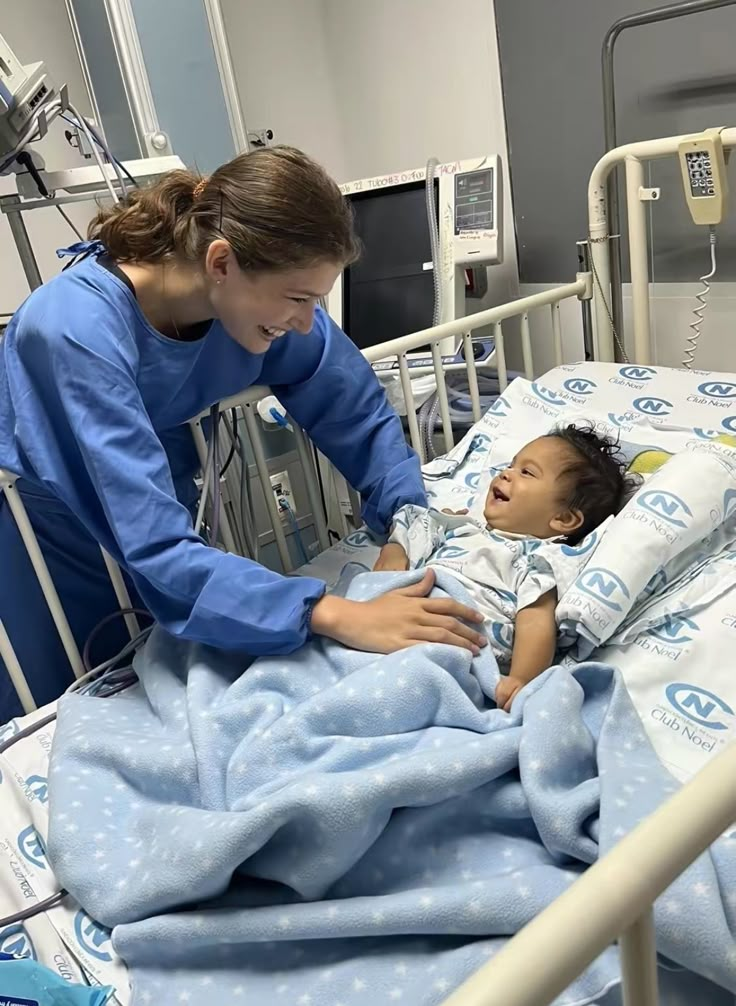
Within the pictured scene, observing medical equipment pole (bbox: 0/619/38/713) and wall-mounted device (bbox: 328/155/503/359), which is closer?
medical equipment pole (bbox: 0/619/38/713)

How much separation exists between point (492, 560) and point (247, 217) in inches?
23.6

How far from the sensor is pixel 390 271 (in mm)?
2463

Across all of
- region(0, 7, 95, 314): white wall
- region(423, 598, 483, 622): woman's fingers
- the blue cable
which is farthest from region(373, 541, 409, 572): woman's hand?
region(0, 7, 95, 314): white wall

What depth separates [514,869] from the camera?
2.42 feet

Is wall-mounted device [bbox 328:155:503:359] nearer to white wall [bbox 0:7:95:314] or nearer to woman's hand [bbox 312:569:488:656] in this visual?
white wall [bbox 0:7:95:314]

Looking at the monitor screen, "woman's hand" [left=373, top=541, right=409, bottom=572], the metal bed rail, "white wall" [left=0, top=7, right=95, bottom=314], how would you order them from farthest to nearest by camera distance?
"white wall" [left=0, top=7, right=95, bottom=314] → the monitor screen → "woman's hand" [left=373, top=541, right=409, bottom=572] → the metal bed rail

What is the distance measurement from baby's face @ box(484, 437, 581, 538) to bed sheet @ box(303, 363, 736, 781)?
3.3 inches

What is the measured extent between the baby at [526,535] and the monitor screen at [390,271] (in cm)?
112

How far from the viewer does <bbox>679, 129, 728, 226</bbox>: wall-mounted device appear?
5.09 feet

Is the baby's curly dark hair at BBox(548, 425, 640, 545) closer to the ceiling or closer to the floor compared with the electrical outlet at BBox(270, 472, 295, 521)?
closer to the ceiling

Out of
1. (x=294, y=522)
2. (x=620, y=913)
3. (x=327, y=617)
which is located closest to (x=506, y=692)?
(x=327, y=617)

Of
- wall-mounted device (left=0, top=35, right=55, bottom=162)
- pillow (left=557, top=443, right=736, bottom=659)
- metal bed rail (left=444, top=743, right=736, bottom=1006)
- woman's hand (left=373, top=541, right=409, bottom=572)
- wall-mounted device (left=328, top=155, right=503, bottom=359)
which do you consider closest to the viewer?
metal bed rail (left=444, top=743, right=736, bottom=1006)

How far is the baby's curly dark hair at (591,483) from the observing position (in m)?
1.30

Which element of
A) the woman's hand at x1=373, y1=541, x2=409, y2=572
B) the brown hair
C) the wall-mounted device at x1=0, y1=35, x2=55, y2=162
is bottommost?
the woman's hand at x1=373, y1=541, x2=409, y2=572
